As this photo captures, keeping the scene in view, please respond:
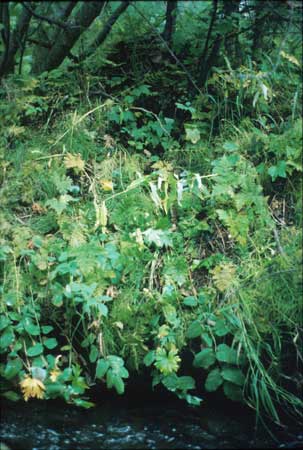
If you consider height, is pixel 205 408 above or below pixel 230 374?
below

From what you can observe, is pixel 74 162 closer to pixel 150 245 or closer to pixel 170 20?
pixel 150 245

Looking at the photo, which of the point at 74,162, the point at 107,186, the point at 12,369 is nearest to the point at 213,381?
the point at 12,369

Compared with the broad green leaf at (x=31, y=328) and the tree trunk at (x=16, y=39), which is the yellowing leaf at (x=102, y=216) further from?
the tree trunk at (x=16, y=39)

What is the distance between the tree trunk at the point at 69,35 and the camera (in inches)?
151

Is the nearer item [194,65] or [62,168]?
[62,168]

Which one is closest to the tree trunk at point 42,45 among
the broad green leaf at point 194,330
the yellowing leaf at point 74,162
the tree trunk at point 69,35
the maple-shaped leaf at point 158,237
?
the tree trunk at point 69,35

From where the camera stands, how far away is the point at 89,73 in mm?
4047

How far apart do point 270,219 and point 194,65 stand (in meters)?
1.41

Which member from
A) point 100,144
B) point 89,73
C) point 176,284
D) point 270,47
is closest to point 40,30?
point 89,73

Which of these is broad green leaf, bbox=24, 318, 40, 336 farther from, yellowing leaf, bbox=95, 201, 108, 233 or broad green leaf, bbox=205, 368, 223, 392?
broad green leaf, bbox=205, 368, 223, 392

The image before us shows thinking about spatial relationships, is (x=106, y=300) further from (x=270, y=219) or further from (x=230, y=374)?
(x=270, y=219)

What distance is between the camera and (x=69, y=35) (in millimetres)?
3947

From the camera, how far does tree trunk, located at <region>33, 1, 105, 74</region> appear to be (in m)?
3.83

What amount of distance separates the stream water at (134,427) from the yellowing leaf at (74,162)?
141 centimetres
